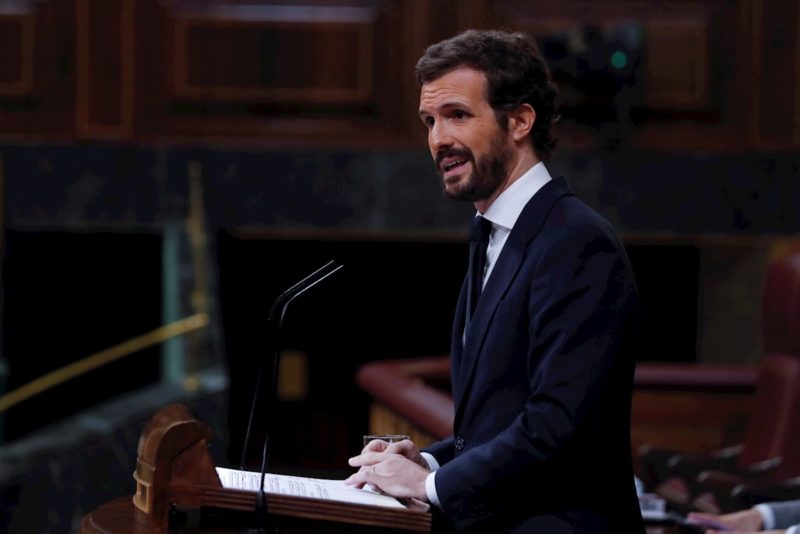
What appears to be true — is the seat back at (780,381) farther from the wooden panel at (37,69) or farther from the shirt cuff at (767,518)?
the wooden panel at (37,69)

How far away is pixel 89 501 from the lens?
160 inches

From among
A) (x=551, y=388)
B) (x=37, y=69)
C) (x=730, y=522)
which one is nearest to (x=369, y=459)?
(x=551, y=388)

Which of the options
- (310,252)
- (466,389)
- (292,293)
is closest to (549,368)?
(466,389)

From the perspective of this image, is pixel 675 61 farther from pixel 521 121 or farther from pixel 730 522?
pixel 521 121

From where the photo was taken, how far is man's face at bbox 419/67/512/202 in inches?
62.7

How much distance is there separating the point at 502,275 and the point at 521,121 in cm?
20

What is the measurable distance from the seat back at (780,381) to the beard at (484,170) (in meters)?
2.34

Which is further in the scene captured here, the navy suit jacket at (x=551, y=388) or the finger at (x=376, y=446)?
the finger at (x=376, y=446)

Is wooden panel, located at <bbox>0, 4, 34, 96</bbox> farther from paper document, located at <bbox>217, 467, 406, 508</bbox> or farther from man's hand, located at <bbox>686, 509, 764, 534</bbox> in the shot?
paper document, located at <bbox>217, 467, 406, 508</bbox>

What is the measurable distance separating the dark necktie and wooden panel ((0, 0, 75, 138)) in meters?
3.47

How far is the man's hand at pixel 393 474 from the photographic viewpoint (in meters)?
1.54

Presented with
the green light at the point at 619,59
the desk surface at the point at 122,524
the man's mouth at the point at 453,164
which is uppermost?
the green light at the point at 619,59

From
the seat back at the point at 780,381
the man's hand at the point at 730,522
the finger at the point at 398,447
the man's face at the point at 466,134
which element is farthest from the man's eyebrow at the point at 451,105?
the seat back at the point at 780,381

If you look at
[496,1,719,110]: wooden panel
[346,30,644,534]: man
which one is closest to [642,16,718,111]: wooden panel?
[496,1,719,110]: wooden panel
